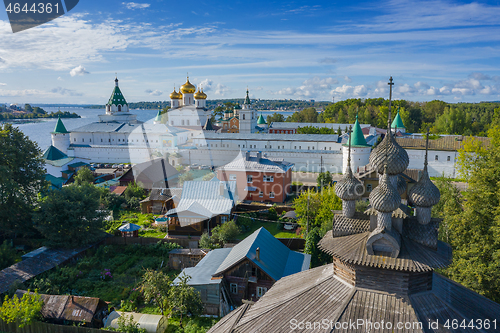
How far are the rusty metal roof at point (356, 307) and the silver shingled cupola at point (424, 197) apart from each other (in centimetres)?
146

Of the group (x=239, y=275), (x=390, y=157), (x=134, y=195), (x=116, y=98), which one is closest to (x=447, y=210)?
(x=239, y=275)

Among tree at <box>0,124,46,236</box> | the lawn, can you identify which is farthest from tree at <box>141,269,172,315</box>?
tree at <box>0,124,46,236</box>

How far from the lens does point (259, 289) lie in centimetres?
1262

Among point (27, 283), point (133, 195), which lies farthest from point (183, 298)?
point (133, 195)

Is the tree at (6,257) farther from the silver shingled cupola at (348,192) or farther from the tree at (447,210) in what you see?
the tree at (447,210)

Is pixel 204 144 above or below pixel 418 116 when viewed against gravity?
below

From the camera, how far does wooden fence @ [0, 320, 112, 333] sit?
1020 centimetres

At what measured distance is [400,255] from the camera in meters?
6.43

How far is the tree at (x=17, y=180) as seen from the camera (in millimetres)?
18047

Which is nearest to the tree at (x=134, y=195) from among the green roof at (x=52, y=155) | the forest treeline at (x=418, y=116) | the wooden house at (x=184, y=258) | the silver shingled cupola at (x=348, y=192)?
the wooden house at (x=184, y=258)

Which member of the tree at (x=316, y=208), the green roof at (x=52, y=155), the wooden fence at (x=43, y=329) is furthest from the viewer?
the green roof at (x=52, y=155)

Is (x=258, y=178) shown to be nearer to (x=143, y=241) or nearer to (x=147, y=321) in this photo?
(x=143, y=241)

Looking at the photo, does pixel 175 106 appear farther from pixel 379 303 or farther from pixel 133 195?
pixel 379 303

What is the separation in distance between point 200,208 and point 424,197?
49.0 ft
